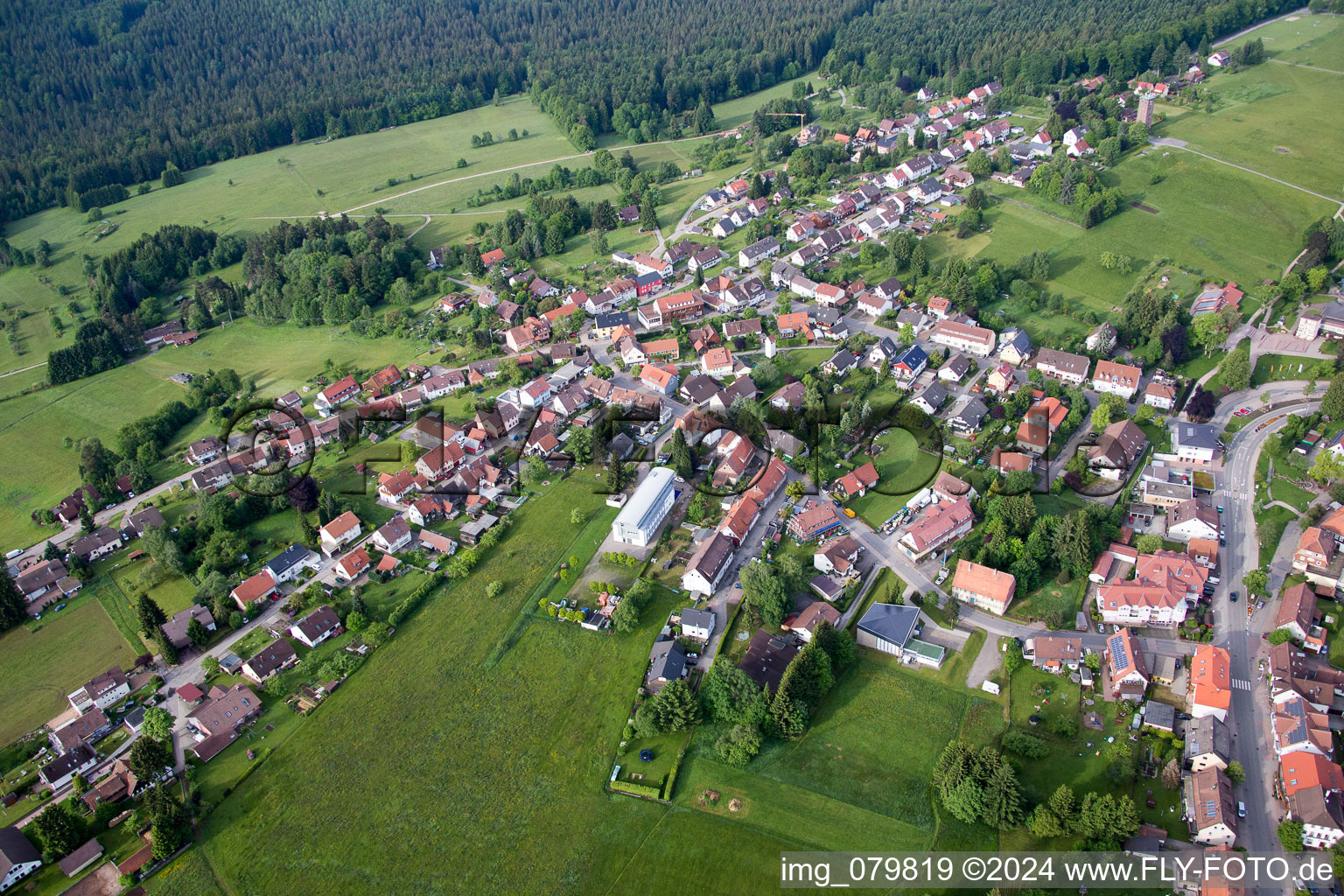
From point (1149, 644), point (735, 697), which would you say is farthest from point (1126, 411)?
point (735, 697)

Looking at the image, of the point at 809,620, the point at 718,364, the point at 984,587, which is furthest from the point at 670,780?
the point at 718,364

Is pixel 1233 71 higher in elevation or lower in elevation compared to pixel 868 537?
higher

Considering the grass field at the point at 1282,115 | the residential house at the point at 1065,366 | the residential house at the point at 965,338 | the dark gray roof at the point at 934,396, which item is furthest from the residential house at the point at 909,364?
the grass field at the point at 1282,115

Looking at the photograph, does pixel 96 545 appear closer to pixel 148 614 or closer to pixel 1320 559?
pixel 148 614

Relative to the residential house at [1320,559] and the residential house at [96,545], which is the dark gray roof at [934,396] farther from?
the residential house at [96,545]

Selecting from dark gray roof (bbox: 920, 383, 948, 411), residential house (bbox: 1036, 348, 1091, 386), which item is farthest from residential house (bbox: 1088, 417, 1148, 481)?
dark gray roof (bbox: 920, 383, 948, 411)

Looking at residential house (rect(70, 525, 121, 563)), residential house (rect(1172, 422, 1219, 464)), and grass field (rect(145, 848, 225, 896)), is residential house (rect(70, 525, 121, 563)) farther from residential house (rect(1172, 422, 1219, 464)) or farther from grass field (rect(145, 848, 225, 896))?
residential house (rect(1172, 422, 1219, 464))

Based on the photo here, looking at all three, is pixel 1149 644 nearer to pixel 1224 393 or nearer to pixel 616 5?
pixel 1224 393
